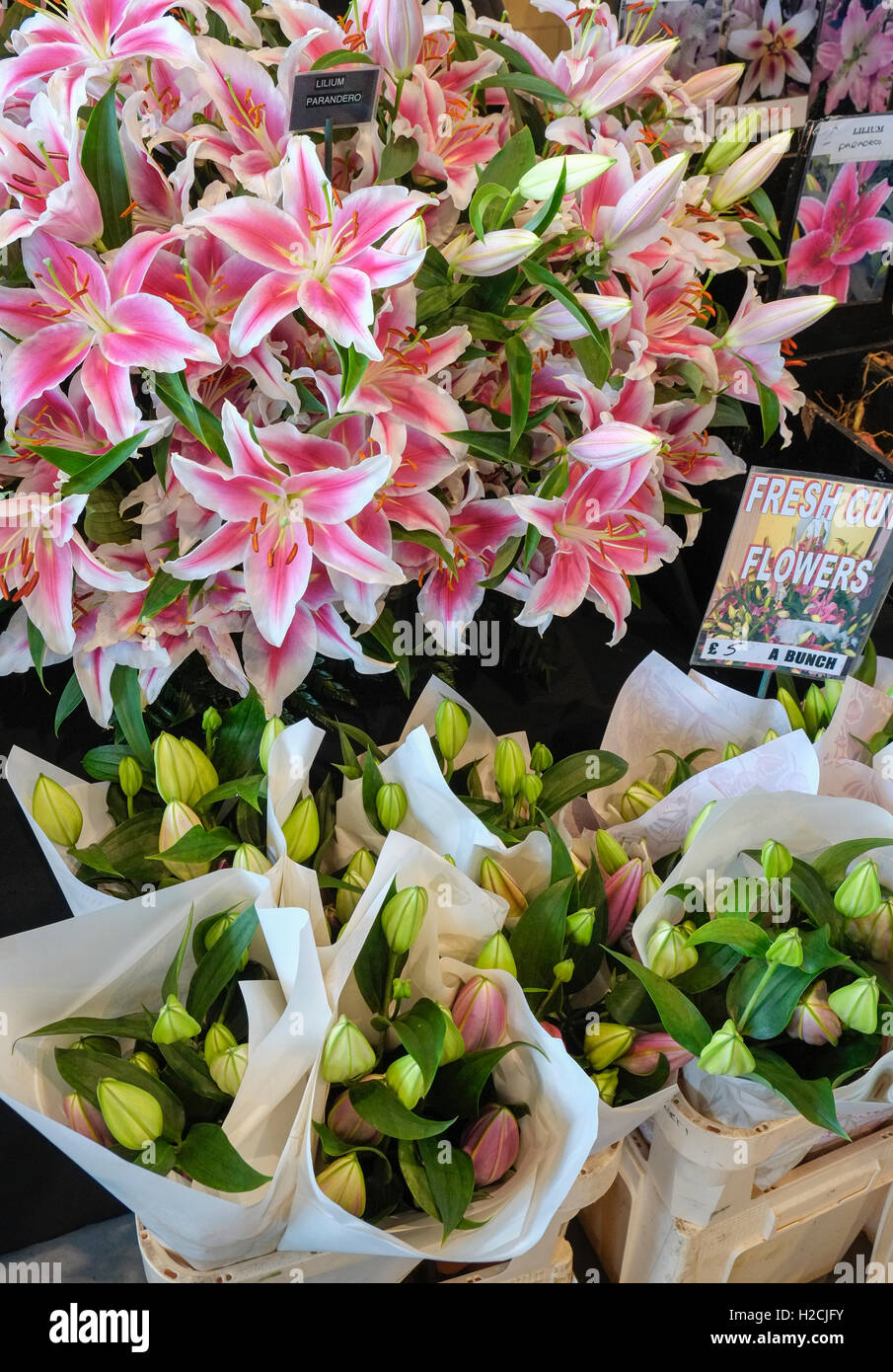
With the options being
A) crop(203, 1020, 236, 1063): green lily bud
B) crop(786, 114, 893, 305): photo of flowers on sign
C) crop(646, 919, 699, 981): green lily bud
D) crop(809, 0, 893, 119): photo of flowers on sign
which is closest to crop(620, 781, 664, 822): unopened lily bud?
crop(646, 919, 699, 981): green lily bud

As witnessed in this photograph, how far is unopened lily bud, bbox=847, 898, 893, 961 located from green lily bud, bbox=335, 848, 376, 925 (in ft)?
1.12

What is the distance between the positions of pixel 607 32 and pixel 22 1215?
1134mm

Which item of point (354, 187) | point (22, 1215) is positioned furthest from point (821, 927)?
point (22, 1215)

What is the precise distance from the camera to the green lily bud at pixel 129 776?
35.2 inches

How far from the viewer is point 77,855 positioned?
0.84 meters

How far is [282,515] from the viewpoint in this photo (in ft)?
2.30

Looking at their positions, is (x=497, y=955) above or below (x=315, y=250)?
below

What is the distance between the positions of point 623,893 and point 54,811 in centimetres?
41

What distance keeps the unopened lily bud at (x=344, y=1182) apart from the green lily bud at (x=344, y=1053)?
0.16 ft

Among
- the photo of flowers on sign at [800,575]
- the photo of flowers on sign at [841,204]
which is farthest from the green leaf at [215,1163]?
the photo of flowers on sign at [841,204]

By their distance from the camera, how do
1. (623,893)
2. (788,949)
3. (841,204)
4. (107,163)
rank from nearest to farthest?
(107,163) → (788,949) → (623,893) → (841,204)

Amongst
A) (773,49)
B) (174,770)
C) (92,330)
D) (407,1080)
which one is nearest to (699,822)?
(407,1080)

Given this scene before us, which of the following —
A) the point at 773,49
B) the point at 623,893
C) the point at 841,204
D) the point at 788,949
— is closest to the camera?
the point at 788,949

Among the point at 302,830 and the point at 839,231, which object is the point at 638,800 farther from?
the point at 839,231
